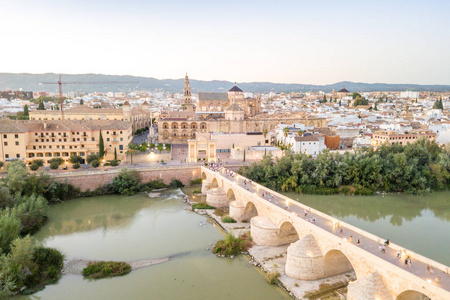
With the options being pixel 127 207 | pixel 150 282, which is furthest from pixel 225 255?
pixel 127 207

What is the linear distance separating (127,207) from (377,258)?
17.5 meters

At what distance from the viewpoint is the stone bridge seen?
10.1 metres

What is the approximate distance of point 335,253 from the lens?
13219mm

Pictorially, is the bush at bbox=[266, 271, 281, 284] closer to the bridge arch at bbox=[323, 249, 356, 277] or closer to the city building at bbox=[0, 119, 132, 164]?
the bridge arch at bbox=[323, 249, 356, 277]

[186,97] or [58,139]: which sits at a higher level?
[186,97]

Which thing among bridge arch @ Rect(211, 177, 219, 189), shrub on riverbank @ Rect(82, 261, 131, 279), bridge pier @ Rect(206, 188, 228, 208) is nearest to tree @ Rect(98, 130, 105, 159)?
bridge arch @ Rect(211, 177, 219, 189)

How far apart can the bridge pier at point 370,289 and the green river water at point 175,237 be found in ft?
9.38

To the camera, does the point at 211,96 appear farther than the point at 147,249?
Yes

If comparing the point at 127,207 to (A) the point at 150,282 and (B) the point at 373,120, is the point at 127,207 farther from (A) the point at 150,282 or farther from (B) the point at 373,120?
(B) the point at 373,120

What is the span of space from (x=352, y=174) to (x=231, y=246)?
14577 mm

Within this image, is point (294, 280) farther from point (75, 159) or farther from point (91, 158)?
point (75, 159)

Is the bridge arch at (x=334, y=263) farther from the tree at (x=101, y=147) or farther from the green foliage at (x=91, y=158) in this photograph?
the tree at (x=101, y=147)

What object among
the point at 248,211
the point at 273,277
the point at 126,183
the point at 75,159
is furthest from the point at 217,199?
the point at 75,159

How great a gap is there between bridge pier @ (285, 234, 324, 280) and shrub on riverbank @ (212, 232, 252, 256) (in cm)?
317
